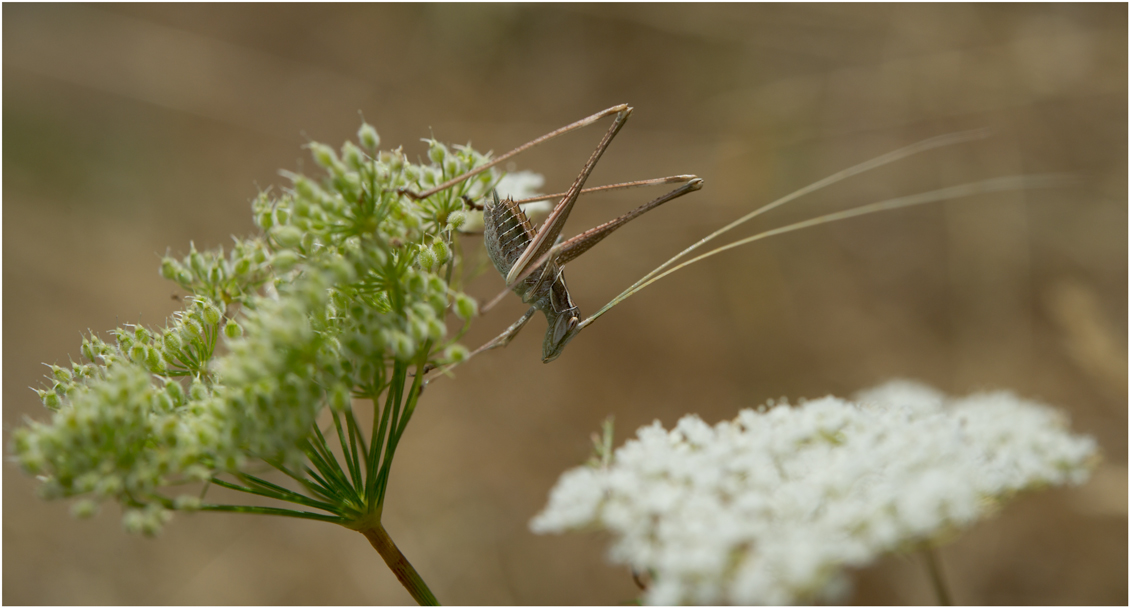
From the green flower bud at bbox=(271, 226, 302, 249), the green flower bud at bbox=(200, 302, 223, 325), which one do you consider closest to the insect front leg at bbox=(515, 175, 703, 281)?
the green flower bud at bbox=(271, 226, 302, 249)

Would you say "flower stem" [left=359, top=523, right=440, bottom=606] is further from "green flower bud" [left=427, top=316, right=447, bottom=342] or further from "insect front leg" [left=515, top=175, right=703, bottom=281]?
"insect front leg" [left=515, top=175, right=703, bottom=281]

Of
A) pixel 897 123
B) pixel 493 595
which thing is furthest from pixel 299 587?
pixel 897 123

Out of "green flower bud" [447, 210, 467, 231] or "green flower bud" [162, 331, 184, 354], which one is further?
"green flower bud" [447, 210, 467, 231]

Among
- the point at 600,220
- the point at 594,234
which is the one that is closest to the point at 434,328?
the point at 594,234

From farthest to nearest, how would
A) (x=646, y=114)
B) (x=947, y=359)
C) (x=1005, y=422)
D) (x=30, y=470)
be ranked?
(x=646, y=114), (x=947, y=359), (x=1005, y=422), (x=30, y=470)

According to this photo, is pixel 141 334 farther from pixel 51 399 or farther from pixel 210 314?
pixel 51 399

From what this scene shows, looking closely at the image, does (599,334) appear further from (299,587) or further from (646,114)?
(299,587)
